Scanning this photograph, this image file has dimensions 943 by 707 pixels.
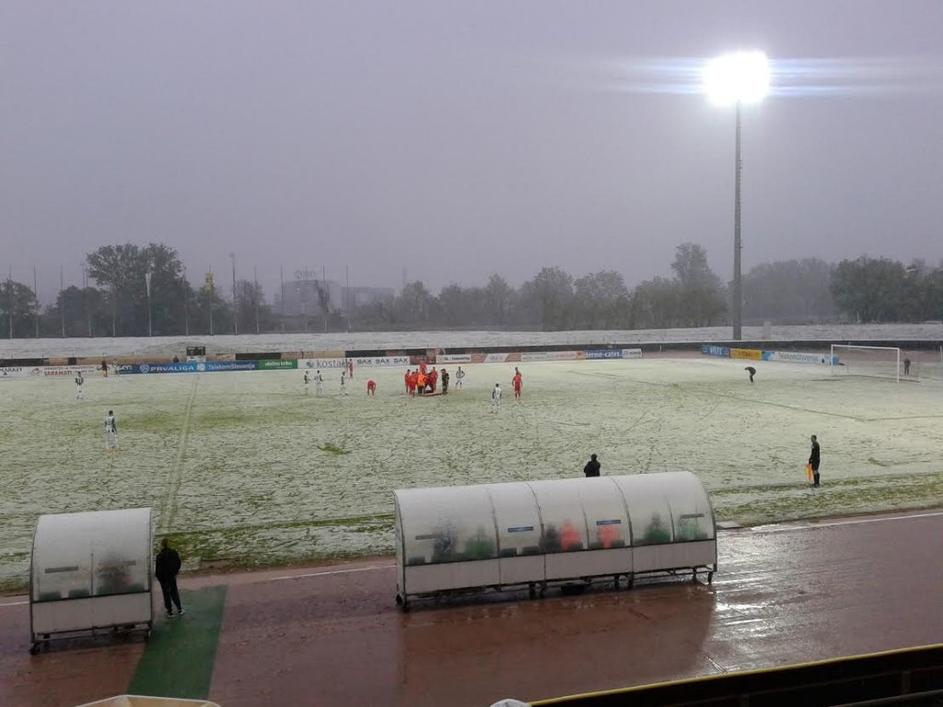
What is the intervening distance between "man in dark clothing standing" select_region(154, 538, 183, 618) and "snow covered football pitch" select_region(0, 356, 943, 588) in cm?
244

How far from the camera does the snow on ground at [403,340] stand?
76.2 m

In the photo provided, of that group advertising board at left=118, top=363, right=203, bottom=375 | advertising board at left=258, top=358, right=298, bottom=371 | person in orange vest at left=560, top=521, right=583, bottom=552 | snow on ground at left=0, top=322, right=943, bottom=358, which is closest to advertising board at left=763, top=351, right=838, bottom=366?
snow on ground at left=0, top=322, right=943, bottom=358

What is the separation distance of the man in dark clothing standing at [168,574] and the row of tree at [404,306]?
86267 millimetres

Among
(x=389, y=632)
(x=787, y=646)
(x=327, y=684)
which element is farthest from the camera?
(x=389, y=632)

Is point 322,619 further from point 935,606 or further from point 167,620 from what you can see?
point 935,606

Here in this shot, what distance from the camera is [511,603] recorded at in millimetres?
12711

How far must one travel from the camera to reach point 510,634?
1136 cm

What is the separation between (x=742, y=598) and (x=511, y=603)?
12.3 ft

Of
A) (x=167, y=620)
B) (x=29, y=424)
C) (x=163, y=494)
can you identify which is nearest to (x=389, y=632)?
(x=167, y=620)

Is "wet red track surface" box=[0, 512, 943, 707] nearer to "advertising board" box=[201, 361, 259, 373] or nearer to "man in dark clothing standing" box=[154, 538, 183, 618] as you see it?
"man in dark clothing standing" box=[154, 538, 183, 618]

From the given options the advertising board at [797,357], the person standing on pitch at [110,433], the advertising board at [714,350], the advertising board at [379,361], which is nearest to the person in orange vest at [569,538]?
the person standing on pitch at [110,433]

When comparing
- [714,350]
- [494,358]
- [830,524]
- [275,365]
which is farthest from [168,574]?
[714,350]

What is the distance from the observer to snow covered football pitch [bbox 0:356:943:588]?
17.9 metres

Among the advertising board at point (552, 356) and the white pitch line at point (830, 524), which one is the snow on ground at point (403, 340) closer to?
the advertising board at point (552, 356)
